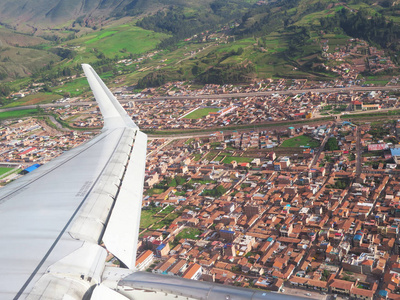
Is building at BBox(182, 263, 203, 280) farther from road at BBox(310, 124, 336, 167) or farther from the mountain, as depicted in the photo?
the mountain

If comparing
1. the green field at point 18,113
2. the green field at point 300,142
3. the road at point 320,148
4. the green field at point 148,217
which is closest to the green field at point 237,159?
the green field at point 300,142

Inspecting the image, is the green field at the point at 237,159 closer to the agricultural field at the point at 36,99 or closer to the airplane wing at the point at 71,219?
the airplane wing at the point at 71,219

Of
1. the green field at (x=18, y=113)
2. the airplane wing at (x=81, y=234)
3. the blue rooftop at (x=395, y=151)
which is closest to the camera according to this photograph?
the airplane wing at (x=81, y=234)

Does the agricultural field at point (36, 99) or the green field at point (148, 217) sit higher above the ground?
the agricultural field at point (36, 99)

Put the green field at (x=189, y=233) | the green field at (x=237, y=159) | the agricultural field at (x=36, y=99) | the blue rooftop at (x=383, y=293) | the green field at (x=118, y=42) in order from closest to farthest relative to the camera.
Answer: the blue rooftop at (x=383, y=293) → the green field at (x=189, y=233) → the green field at (x=237, y=159) → the agricultural field at (x=36, y=99) → the green field at (x=118, y=42)

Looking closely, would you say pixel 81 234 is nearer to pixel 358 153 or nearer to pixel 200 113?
pixel 358 153

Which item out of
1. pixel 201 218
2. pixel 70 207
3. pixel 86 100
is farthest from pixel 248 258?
pixel 86 100

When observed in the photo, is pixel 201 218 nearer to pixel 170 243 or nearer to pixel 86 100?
pixel 170 243
